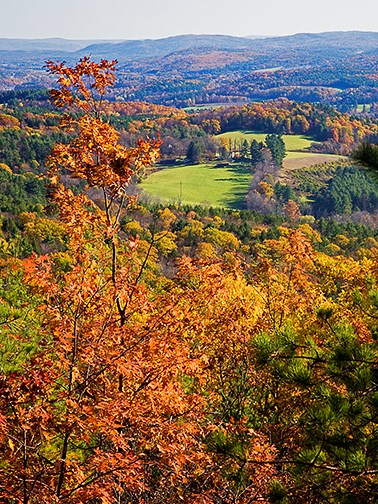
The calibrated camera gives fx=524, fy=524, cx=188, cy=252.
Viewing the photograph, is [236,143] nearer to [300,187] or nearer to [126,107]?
[300,187]

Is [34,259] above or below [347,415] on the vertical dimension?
above

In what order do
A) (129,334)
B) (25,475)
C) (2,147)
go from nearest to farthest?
(25,475) < (129,334) < (2,147)

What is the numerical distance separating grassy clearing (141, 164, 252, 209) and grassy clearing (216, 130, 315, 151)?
20285mm

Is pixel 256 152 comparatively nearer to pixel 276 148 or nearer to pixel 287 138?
pixel 276 148

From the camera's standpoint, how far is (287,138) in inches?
5103

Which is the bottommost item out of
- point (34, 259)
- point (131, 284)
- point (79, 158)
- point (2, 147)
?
point (2, 147)

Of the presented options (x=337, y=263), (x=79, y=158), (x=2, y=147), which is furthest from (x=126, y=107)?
(x=79, y=158)

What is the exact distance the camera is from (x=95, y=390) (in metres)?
6.89

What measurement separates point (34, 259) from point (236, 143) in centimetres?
12366

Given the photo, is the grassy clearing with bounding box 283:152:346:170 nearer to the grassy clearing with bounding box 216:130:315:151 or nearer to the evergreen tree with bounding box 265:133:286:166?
the evergreen tree with bounding box 265:133:286:166

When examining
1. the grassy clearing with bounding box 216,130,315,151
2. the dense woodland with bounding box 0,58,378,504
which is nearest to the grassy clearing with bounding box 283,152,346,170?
the grassy clearing with bounding box 216,130,315,151

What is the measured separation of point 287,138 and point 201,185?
1654 inches

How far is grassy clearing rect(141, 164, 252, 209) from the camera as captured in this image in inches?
3536

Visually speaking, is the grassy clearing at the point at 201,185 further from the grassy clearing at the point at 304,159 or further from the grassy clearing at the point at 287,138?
the grassy clearing at the point at 287,138
